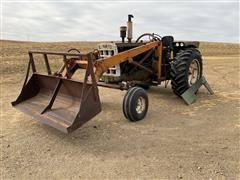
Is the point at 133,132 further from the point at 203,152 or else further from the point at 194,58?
the point at 194,58

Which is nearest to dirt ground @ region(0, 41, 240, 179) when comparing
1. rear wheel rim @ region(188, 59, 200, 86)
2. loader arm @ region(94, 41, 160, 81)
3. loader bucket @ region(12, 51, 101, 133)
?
loader bucket @ region(12, 51, 101, 133)

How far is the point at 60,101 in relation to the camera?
5707 mm

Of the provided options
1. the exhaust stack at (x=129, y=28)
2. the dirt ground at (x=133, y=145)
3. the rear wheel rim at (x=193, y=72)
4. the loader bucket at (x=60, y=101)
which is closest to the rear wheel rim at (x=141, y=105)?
the dirt ground at (x=133, y=145)

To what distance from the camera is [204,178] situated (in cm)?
383

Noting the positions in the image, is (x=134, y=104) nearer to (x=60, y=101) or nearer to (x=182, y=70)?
(x=60, y=101)

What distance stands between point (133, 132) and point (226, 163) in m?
1.64

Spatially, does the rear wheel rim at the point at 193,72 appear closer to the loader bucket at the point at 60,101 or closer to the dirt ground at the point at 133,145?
the dirt ground at the point at 133,145

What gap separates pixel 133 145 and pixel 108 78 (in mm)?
2578

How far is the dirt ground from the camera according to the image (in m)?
4.05

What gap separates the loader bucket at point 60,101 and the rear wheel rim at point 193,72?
3129mm

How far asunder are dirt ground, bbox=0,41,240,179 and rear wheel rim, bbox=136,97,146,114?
19cm

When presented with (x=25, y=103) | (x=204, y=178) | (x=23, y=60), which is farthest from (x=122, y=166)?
Result: (x=23, y=60)

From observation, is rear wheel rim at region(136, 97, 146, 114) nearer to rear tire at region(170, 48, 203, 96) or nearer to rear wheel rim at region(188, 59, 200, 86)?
rear tire at region(170, 48, 203, 96)

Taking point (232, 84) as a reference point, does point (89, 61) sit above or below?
above
